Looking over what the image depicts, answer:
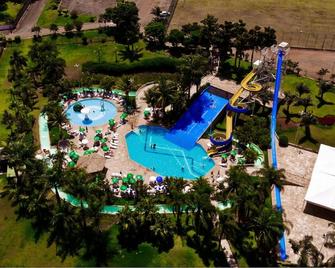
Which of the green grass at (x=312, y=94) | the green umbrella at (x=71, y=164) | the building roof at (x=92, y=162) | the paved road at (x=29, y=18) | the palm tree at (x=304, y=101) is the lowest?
the green umbrella at (x=71, y=164)

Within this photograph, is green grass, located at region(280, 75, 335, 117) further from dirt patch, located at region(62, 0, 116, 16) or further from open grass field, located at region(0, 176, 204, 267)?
dirt patch, located at region(62, 0, 116, 16)

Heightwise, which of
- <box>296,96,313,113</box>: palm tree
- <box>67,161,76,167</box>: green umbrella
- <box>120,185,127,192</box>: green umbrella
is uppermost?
<box>296,96,313,113</box>: palm tree

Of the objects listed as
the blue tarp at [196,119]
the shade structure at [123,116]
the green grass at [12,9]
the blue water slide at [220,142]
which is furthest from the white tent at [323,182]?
the green grass at [12,9]

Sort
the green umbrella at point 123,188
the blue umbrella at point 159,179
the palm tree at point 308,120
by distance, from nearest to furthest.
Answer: the green umbrella at point 123,188, the blue umbrella at point 159,179, the palm tree at point 308,120

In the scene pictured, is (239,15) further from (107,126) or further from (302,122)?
(107,126)

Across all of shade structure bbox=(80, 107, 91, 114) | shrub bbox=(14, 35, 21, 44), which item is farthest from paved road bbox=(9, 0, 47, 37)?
shade structure bbox=(80, 107, 91, 114)

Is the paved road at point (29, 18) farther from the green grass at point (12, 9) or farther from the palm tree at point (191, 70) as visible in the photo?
the palm tree at point (191, 70)

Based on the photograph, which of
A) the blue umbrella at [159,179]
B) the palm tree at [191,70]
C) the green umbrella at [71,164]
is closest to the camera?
the blue umbrella at [159,179]

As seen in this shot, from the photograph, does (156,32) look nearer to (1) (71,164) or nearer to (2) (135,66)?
(2) (135,66)
